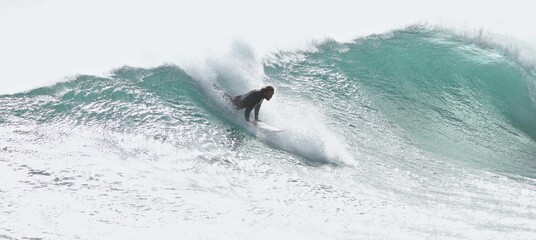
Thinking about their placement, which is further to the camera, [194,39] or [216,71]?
[194,39]

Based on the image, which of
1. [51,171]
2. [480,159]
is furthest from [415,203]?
[51,171]

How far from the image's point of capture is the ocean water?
7.85 m

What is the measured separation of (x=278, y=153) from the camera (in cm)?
1086

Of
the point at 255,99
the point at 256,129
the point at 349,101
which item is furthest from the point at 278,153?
the point at 349,101

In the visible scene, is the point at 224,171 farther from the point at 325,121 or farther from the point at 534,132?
the point at 534,132

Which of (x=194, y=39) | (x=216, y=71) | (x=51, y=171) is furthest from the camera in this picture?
(x=194, y=39)

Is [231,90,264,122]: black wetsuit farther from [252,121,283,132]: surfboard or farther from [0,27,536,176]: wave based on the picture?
[0,27,536,176]: wave

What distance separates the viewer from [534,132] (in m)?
15.2

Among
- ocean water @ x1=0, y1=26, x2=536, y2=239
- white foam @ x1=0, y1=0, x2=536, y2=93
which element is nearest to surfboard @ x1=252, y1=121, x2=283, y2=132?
ocean water @ x1=0, y1=26, x2=536, y2=239

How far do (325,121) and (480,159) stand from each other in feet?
11.3

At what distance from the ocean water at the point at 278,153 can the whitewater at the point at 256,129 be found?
0.04m

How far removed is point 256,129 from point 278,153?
99cm

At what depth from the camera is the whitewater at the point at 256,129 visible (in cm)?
806

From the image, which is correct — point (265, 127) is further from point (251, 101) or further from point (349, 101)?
point (349, 101)
